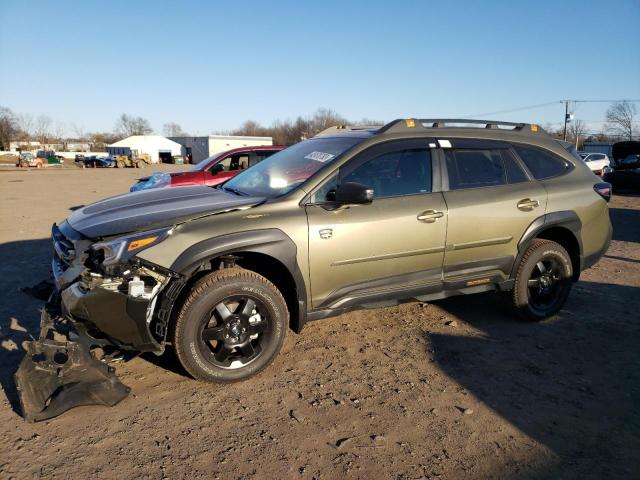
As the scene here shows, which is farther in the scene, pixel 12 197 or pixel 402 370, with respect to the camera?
pixel 12 197

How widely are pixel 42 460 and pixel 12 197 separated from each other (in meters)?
17.1

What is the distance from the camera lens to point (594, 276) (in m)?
6.16

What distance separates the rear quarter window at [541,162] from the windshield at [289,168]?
5.69 feet

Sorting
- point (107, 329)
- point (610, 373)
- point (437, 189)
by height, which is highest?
point (437, 189)

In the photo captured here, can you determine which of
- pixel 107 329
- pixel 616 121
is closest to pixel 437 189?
pixel 107 329

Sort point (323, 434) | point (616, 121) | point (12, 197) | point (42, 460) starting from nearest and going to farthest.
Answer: point (42, 460) < point (323, 434) < point (12, 197) < point (616, 121)

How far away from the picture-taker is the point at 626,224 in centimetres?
1049

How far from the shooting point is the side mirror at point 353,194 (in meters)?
3.34

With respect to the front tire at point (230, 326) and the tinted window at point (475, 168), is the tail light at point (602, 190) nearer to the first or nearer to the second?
the tinted window at point (475, 168)

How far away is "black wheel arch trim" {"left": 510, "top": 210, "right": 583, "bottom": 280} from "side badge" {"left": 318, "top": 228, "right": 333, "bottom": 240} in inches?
76.2

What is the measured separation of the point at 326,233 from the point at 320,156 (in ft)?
2.86

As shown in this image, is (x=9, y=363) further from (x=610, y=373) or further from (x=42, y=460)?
(x=610, y=373)

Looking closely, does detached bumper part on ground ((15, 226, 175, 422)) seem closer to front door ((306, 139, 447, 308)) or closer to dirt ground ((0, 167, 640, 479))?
dirt ground ((0, 167, 640, 479))

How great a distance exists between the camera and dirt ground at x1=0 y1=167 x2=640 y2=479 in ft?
8.27
